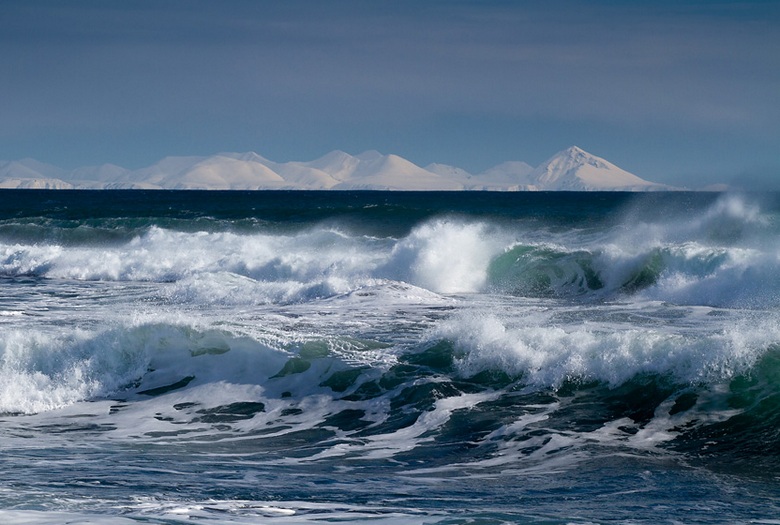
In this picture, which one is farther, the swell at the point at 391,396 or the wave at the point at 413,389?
the wave at the point at 413,389

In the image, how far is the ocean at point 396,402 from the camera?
787cm

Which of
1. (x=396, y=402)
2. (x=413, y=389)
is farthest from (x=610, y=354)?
(x=396, y=402)

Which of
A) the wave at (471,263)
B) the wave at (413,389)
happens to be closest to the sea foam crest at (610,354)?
the wave at (413,389)

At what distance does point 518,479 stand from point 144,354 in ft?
25.0

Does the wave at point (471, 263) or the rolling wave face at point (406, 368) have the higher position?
the wave at point (471, 263)

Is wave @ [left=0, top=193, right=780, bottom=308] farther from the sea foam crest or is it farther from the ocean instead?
the sea foam crest

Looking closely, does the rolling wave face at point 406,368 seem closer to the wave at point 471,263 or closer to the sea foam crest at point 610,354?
the sea foam crest at point 610,354

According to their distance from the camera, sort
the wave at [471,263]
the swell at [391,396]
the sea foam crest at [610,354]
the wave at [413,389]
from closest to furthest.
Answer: the swell at [391,396]
the wave at [413,389]
the sea foam crest at [610,354]
the wave at [471,263]

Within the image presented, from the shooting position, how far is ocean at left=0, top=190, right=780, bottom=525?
7871 millimetres

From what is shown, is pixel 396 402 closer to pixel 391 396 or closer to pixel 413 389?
pixel 391 396

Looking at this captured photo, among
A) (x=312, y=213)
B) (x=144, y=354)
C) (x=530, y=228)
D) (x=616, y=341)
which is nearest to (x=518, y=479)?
(x=616, y=341)

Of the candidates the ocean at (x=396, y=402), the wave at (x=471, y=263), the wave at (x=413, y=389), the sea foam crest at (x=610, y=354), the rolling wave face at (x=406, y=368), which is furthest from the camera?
the wave at (x=471, y=263)

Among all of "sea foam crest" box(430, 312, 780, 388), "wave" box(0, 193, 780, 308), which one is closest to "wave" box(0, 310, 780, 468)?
"sea foam crest" box(430, 312, 780, 388)

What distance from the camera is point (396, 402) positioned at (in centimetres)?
1230
